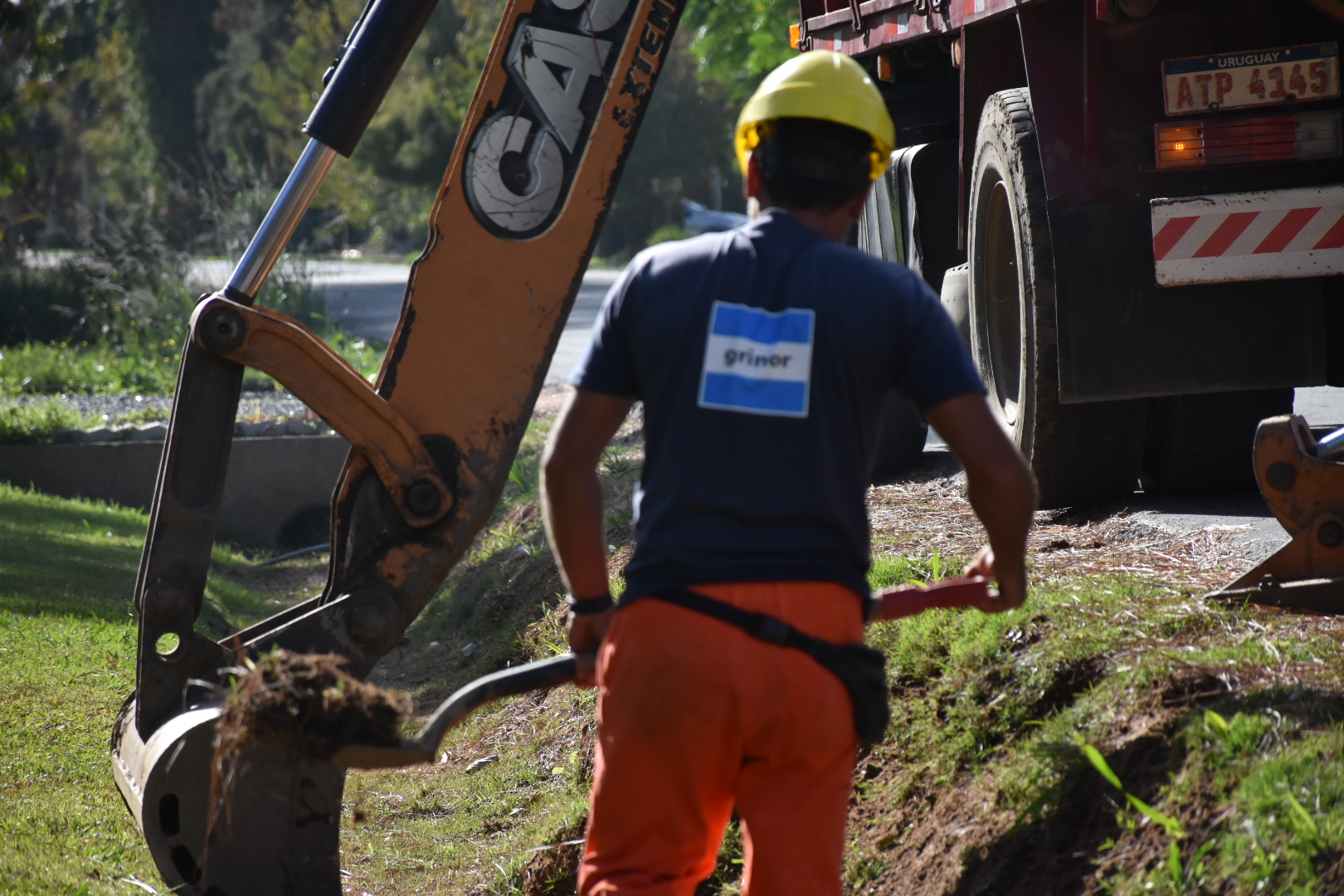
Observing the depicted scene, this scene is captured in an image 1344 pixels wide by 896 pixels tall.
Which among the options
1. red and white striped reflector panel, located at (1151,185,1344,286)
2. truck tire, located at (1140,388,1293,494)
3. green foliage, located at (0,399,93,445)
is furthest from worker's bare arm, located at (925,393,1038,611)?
green foliage, located at (0,399,93,445)

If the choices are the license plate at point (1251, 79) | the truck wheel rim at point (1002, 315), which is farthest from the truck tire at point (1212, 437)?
the license plate at point (1251, 79)

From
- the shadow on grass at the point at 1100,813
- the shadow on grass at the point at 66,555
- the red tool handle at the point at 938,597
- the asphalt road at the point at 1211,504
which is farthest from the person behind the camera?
the shadow on grass at the point at 66,555

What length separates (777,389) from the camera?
2279 millimetres

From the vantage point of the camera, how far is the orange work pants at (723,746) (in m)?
2.25

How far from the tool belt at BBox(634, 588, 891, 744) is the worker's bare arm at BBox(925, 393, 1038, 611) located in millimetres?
307

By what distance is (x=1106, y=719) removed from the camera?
3.13 m

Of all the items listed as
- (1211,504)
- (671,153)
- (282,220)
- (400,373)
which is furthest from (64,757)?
(671,153)

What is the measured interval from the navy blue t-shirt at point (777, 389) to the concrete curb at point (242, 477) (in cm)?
849

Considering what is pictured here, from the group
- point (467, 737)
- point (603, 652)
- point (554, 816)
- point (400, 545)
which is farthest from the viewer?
point (467, 737)

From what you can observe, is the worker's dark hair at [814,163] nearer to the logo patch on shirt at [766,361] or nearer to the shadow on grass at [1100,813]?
the logo patch on shirt at [766,361]

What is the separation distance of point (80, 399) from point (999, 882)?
42.2ft

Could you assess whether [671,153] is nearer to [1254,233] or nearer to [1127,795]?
[1254,233]

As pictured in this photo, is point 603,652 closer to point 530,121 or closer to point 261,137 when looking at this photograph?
point 530,121

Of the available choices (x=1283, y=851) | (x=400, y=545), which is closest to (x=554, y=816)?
(x=400, y=545)
